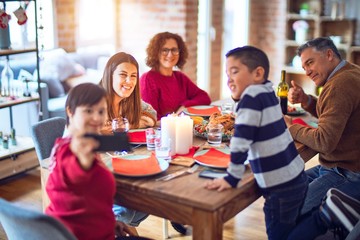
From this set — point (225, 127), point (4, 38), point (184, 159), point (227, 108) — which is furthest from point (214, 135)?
point (4, 38)

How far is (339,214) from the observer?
87.1 inches

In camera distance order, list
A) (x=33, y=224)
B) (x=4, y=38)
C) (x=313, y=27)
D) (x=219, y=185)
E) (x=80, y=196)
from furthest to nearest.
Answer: (x=313, y=27), (x=4, y=38), (x=219, y=185), (x=80, y=196), (x=33, y=224)

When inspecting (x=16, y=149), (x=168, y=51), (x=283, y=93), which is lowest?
(x=16, y=149)

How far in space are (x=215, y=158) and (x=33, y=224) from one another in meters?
0.90

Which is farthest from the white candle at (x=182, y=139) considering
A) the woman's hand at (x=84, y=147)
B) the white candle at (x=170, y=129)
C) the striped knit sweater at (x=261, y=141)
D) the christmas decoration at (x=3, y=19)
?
the christmas decoration at (x=3, y=19)

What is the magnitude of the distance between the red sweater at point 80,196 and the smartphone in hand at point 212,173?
0.41 metres

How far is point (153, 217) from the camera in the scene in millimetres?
3461

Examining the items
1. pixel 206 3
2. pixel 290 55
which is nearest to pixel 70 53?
pixel 206 3

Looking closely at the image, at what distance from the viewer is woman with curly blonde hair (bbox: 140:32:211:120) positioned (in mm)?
3461

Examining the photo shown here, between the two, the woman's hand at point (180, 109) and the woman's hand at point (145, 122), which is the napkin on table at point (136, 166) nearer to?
the woman's hand at point (145, 122)

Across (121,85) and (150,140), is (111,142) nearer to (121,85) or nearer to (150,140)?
(150,140)

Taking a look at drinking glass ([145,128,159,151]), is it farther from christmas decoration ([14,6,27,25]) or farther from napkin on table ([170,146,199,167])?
christmas decoration ([14,6,27,25])

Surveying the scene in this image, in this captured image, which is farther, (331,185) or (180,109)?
(180,109)

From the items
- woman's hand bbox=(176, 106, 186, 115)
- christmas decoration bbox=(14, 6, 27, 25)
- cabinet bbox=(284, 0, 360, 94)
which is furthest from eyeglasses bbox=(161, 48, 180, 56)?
cabinet bbox=(284, 0, 360, 94)
